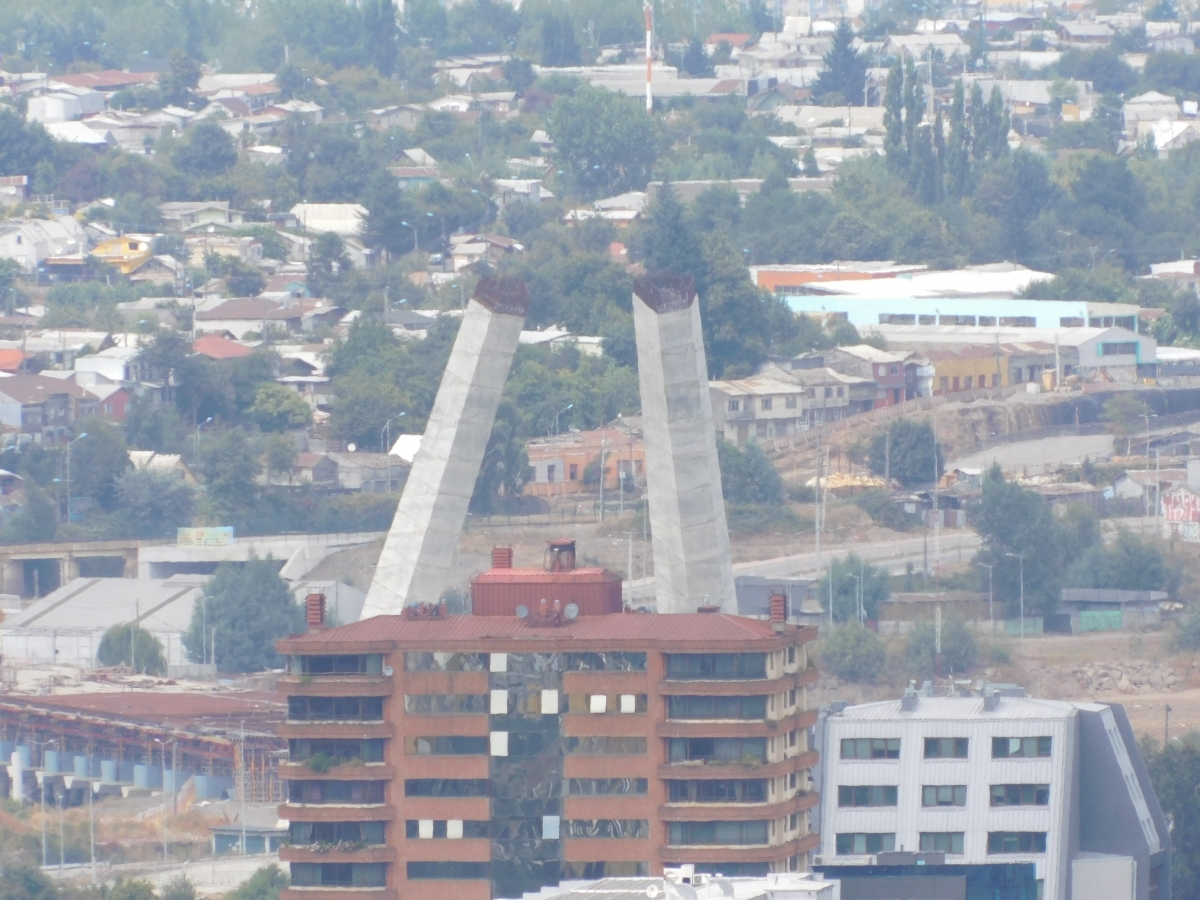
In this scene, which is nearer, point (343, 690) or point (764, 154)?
point (343, 690)

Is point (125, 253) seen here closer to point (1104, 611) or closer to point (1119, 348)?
point (1119, 348)

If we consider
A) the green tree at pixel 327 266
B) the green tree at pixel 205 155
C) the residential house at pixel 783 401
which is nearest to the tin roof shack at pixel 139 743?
the residential house at pixel 783 401

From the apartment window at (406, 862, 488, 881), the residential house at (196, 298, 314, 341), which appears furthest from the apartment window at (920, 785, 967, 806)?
the residential house at (196, 298, 314, 341)

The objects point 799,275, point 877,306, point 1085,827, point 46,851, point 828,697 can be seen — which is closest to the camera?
point 1085,827

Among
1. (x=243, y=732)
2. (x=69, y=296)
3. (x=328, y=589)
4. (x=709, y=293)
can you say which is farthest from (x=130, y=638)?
(x=69, y=296)

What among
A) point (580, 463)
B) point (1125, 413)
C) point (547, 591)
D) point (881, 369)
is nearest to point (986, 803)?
point (547, 591)

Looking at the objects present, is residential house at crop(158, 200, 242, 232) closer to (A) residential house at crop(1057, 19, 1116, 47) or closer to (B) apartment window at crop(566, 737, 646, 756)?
(A) residential house at crop(1057, 19, 1116, 47)

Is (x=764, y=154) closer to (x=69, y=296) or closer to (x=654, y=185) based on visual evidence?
(x=654, y=185)

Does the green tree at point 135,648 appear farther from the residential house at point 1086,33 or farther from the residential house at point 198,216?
the residential house at point 1086,33
